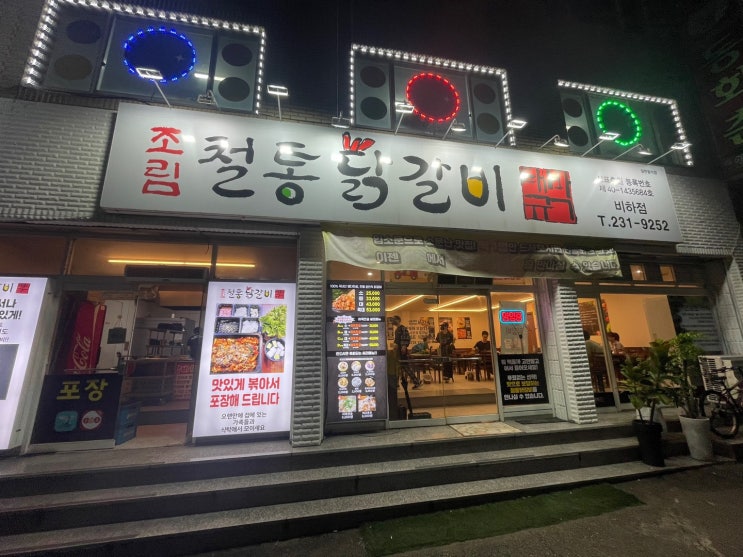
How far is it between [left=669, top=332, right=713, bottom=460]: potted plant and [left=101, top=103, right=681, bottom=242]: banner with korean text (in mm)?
2414

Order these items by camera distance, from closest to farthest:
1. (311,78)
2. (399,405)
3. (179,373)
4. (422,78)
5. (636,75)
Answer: (399,405)
(311,78)
(422,78)
(179,373)
(636,75)

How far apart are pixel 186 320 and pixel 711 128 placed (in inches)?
574

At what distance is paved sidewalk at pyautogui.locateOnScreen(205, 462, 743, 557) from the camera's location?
3146 mm

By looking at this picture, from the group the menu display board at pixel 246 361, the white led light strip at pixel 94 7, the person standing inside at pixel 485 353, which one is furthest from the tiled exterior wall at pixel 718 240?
the white led light strip at pixel 94 7

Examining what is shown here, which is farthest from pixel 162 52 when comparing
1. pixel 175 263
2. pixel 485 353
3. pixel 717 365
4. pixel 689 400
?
pixel 717 365

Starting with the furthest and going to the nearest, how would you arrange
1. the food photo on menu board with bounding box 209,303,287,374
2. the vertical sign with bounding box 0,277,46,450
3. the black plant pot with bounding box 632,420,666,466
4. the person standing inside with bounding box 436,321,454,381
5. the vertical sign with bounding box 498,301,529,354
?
the vertical sign with bounding box 498,301,529,354 → the person standing inside with bounding box 436,321,454,381 → the food photo on menu board with bounding box 209,303,287,374 → the black plant pot with bounding box 632,420,666,466 → the vertical sign with bounding box 0,277,46,450

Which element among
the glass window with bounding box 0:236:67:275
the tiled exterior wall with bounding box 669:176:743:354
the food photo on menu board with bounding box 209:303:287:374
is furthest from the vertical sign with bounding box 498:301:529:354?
the glass window with bounding box 0:236:67:275

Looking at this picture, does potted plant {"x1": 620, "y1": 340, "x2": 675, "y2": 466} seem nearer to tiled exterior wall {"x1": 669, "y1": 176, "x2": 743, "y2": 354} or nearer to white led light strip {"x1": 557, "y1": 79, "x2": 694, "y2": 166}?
tiled exterior wall {"x1": 669, "y1": 176, "x2": 743, "y2": 354}

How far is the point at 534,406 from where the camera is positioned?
629cm

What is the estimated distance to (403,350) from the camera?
235 inches

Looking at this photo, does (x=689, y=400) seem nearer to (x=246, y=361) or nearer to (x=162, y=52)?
(x=246, y=361)

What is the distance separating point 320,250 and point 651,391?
5776 mm

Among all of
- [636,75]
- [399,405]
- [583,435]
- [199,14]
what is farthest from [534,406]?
[199,14]

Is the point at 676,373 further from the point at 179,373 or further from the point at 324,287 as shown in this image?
the point at 179,373
